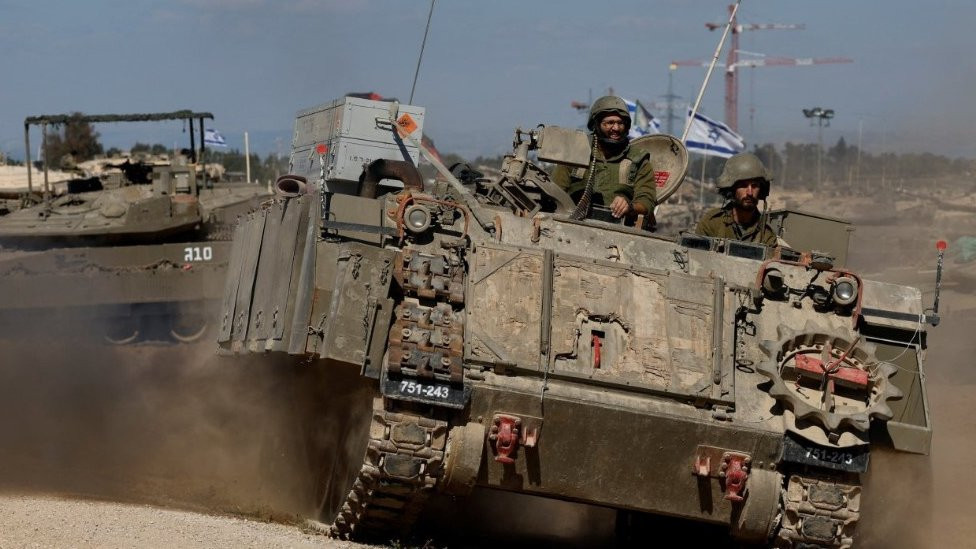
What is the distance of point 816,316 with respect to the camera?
11867 millimetres

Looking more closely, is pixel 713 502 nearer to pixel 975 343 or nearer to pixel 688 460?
pixel 688 460

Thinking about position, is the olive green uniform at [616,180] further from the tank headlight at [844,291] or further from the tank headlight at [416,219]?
the tank headlight at [416,219]

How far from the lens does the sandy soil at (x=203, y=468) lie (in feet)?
37.9

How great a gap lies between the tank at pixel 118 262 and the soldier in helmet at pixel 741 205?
1266 cm

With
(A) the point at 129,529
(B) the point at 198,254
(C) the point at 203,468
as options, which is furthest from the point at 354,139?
(B) the point at 198,254

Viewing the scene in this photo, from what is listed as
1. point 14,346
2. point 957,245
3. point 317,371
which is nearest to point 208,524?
point 317,371

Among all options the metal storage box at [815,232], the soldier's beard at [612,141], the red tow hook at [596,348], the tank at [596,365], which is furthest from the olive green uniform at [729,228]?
the red tow hook at [596,348]

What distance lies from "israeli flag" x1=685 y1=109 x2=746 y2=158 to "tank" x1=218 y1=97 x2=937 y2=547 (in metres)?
20.8

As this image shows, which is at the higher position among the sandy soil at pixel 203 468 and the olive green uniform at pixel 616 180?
the olive green uniform at pixel 616 180

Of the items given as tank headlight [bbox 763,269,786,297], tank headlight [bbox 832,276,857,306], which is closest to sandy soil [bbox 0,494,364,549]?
tank headlight [bbox 763,269,786,297]

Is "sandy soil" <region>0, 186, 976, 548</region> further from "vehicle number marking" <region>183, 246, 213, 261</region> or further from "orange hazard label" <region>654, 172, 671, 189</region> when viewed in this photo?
"orange hazard label" <region>654, 172, 671, 189</region>

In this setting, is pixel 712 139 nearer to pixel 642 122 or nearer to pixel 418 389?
pixel 642 122

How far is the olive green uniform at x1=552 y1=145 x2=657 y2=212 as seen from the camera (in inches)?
545

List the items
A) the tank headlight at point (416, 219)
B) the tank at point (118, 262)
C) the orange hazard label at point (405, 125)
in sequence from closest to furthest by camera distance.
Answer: the tank headlight at point (416, 219) → the orange hazard label at point (405, 125) → the tank at point (118, 262)
